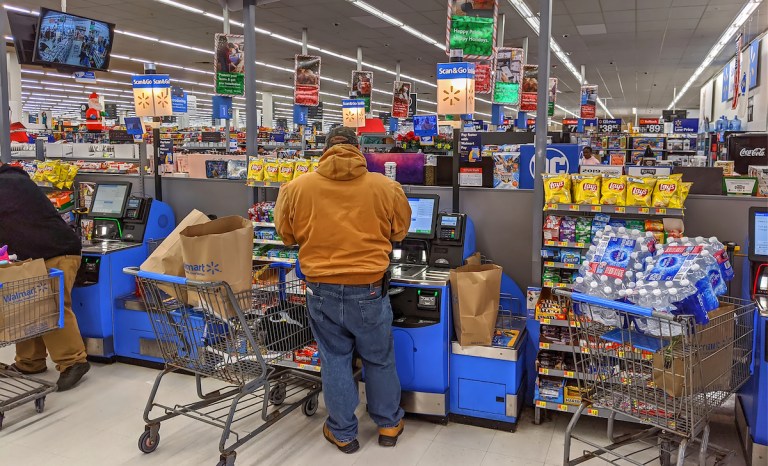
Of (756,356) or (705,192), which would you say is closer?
(756,356)

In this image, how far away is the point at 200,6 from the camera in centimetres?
1151

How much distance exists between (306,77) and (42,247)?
785 cm

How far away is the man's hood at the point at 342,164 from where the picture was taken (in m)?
3.24

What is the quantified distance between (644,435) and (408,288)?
1543mm

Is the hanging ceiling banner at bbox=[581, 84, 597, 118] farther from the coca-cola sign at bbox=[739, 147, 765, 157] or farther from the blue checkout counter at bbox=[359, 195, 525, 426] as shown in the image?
the blue checkout counter at bbox=[359, 195, 525, 426]

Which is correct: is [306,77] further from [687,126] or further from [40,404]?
[687,126]

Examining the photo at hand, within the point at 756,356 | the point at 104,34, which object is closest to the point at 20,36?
the point at 104,34

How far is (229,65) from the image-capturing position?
818 cm

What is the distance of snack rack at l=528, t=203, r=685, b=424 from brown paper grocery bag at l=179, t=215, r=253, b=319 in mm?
1810

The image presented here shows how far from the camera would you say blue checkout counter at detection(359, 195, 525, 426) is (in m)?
3.70

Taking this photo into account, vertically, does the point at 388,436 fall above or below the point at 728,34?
below

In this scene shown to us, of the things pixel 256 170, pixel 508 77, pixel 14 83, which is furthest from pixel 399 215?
pixel 14 83

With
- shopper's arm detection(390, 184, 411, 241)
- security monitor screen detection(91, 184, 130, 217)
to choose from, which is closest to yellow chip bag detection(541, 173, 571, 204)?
shopper's arm detection(390, 184, 411, 241)

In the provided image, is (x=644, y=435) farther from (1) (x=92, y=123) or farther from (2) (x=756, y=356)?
(1) (x=92, y=123)
